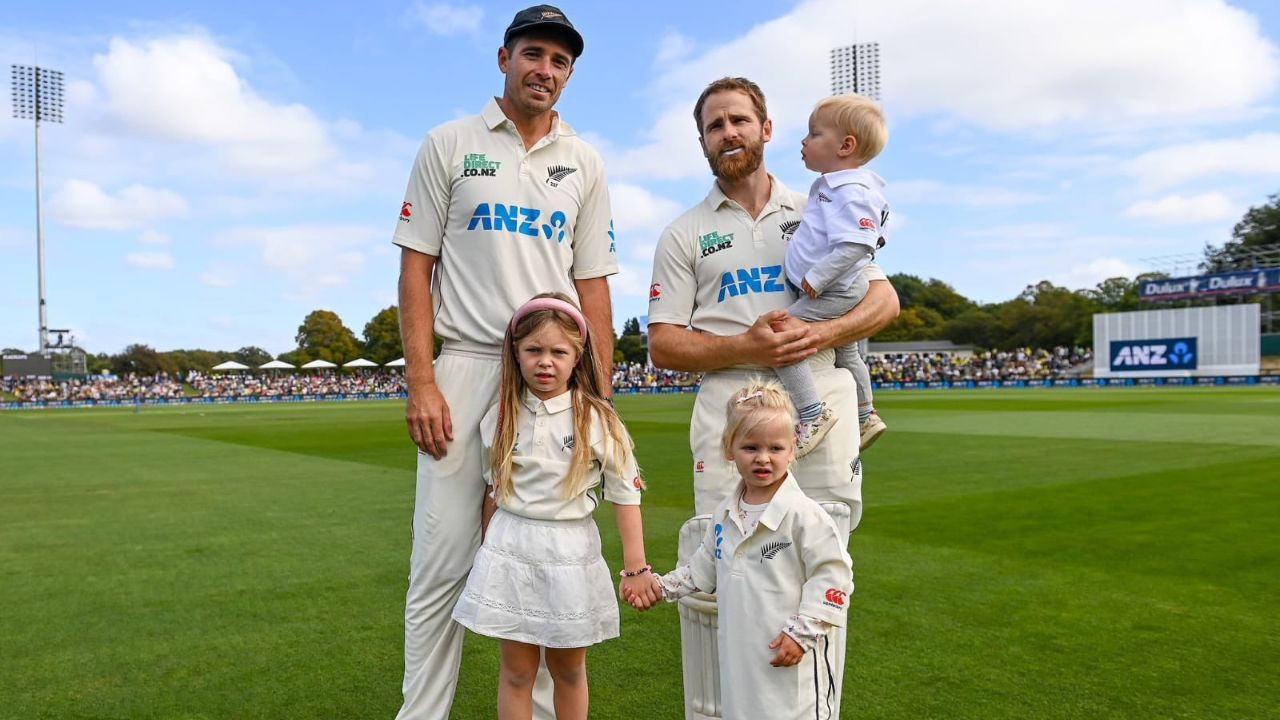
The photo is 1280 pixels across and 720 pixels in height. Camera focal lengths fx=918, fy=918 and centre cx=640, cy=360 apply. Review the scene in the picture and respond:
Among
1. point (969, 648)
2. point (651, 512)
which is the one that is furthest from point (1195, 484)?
point (969, 648)

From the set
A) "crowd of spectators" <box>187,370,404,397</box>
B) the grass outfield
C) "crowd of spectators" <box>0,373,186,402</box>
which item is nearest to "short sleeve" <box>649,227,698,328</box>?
the grass outfield

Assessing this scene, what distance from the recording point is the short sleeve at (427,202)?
11.3 feet

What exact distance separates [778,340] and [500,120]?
1.36 meters

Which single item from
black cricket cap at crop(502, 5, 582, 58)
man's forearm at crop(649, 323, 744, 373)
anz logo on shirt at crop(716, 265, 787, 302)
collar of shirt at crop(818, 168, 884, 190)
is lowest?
man's forearm at crop(649, 323, 744, 373)

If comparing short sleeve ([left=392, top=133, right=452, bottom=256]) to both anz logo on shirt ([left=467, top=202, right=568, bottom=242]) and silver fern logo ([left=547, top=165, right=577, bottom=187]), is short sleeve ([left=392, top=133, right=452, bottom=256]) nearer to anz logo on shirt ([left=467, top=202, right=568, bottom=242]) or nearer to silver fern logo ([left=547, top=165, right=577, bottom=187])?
anz logo on shirt ([left=467, top=202, right=568, bottom=242])

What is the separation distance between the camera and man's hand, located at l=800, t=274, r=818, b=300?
319cm

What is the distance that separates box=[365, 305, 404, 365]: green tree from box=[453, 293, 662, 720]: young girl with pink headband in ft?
293

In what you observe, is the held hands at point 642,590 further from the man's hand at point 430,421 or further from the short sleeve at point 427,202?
the short sleeve at point 427,202

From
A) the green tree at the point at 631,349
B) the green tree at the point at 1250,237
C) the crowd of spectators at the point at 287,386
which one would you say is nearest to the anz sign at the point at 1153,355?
the green tree at the point at 1250,237

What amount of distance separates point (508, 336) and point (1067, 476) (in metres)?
10.2

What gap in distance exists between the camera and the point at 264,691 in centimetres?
432

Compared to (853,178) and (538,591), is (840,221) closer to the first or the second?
(853,178)

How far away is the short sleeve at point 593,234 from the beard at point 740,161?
525 millimetres

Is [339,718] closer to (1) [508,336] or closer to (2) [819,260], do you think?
(1) [508,336]
